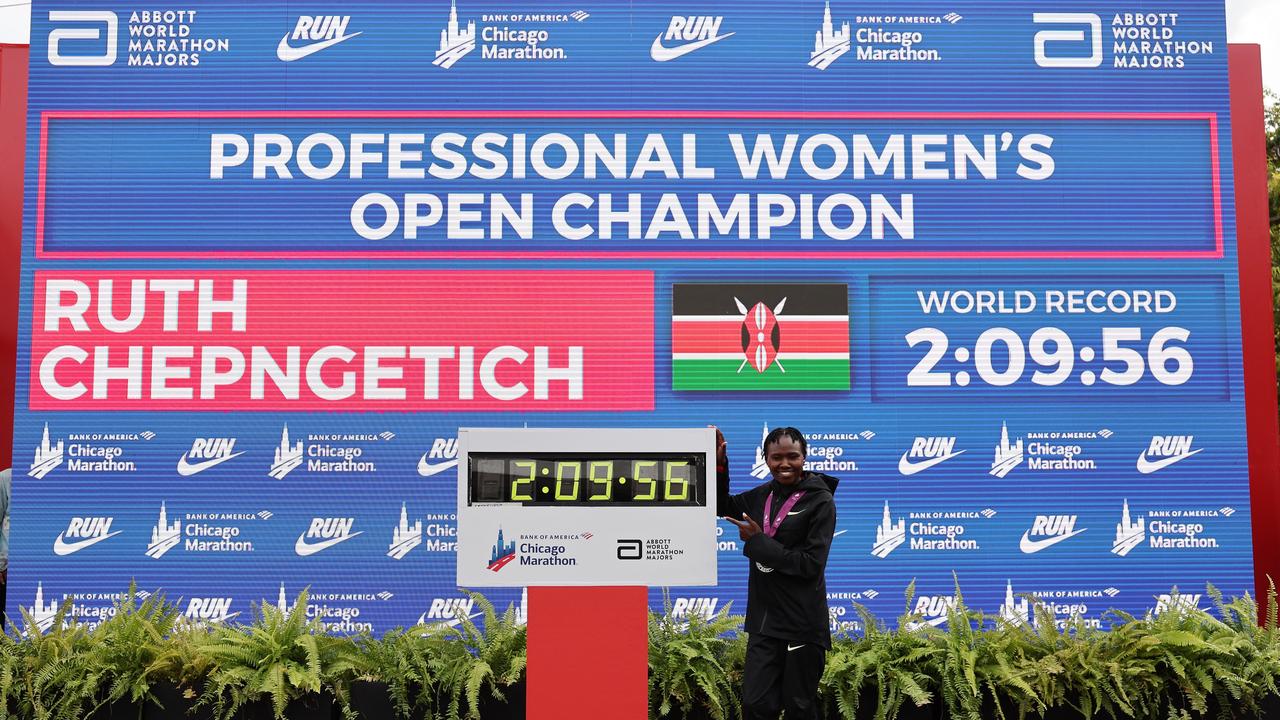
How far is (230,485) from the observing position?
670cm

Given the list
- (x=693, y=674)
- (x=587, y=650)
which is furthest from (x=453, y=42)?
(x=587, y=650)

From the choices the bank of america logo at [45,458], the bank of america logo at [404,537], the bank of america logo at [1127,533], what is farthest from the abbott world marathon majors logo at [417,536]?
the bank of america logo at [1127,533]

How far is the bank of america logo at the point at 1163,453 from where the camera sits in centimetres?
680

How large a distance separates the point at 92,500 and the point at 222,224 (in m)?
1.83

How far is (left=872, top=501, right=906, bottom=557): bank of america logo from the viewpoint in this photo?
6.74 metres

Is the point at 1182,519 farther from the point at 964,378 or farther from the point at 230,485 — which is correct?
the point at 230,485

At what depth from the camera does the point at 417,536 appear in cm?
671

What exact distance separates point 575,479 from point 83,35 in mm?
4914

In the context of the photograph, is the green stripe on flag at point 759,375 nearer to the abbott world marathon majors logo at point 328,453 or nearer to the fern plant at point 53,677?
the abbott world marathon majors logo at point 328,453

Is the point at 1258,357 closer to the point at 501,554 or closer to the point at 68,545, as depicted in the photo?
the point at 501,554

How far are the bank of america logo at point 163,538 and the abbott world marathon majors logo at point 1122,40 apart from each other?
6.07 meters

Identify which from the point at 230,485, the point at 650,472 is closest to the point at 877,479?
the point at 650,472

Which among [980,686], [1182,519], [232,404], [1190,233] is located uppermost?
[1190,233]

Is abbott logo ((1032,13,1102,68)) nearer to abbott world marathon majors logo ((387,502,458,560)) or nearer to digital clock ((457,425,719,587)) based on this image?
digital clock ((457,425,719,587))
